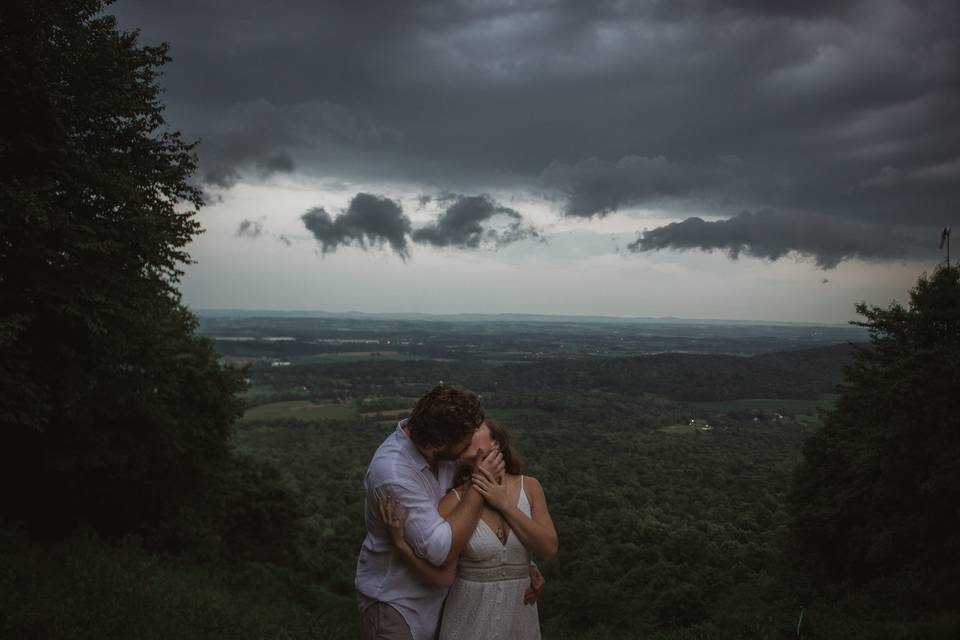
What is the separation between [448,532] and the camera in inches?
133

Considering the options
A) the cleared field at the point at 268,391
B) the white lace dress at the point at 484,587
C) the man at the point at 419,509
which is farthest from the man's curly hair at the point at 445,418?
the cleared field at the point at 268,391

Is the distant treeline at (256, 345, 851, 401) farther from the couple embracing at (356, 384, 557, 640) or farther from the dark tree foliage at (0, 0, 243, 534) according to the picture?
the couple embracing at (356, 384, 557, 640)

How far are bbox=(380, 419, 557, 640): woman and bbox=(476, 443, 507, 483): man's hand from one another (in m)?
0.03

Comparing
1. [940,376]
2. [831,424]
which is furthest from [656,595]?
[940,376]

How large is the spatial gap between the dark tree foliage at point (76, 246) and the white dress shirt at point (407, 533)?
28.1ft

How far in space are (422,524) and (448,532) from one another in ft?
0.49

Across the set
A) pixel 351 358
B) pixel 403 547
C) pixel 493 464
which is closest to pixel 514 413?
pixel 351 358

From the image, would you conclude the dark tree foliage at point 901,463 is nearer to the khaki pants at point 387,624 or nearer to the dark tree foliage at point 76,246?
the khaki pants at point 387,624

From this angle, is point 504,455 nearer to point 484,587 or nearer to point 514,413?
point 484,587

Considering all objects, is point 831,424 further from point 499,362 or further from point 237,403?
point 499,362

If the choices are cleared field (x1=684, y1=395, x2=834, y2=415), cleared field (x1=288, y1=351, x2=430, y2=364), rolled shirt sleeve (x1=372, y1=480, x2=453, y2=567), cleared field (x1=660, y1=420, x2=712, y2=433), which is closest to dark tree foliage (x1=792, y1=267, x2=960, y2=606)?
rolled shirt sleeve (x1=372, y1=480, x2=453, y2=567)

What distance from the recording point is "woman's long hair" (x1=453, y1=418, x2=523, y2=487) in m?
3.88

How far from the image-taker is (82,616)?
26.2 ft

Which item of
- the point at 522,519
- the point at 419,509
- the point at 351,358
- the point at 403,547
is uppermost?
the point at 419,509
